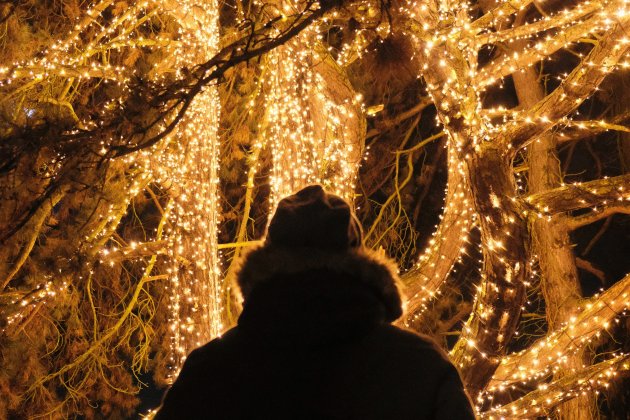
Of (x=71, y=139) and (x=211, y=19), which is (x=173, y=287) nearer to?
(x=211, y=19)

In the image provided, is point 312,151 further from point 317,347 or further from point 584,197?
point 317,347

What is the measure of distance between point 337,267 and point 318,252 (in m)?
0.06

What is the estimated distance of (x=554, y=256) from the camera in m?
8.92

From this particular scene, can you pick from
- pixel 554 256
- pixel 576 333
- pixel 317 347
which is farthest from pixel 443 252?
pixel 317 347

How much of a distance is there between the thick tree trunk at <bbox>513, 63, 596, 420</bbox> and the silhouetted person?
655 cm

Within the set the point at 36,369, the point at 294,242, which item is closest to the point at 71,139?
the point at 294,242

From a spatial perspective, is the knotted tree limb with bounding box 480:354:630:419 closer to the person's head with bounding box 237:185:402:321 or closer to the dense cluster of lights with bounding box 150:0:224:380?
the dense cluster of lights with bounding box 150:0:224:380

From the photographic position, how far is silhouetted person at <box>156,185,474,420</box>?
71.2 inches

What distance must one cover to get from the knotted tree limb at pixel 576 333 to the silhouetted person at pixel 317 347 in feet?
10.5

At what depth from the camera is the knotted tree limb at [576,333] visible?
493 cm

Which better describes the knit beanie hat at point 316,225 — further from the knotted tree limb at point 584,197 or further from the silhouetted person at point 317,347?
the knotted tree limb at point 584,197

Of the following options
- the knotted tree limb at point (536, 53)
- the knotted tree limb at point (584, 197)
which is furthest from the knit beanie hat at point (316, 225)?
the knotted tree limb at point (536, 53)

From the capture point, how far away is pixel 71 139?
3.37m

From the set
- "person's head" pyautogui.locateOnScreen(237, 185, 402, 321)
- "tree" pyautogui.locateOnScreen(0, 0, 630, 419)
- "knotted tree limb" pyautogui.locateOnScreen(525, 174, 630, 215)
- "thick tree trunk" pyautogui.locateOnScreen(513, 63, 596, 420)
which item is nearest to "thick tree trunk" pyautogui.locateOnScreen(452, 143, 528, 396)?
"tree" pyautogui.locateOnScreen(0, 0, 630, 419)
